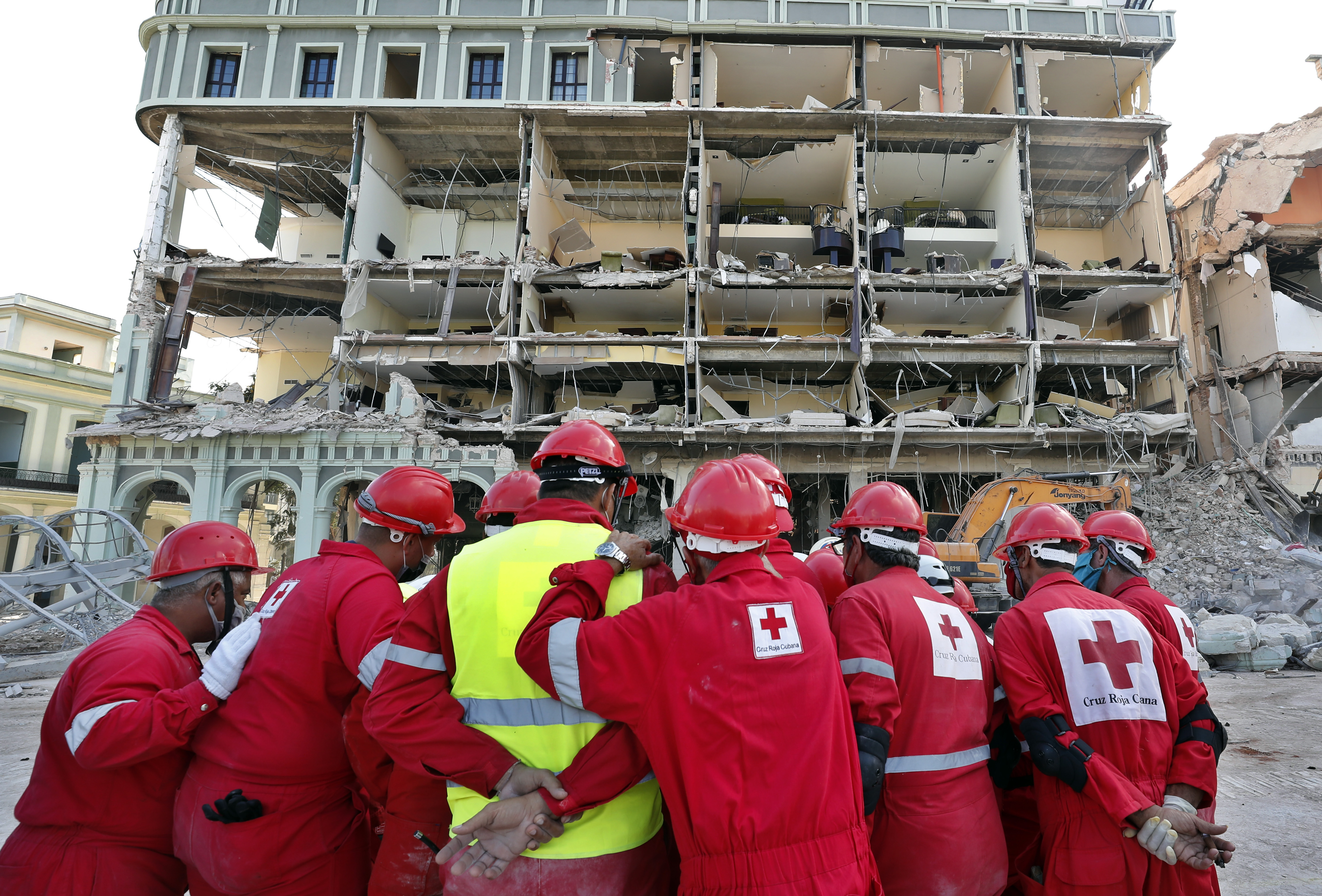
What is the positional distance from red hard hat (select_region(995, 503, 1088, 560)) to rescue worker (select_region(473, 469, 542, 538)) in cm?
248

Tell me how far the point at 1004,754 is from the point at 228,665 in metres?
2.98

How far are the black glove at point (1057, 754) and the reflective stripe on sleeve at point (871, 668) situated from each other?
683 millimetres

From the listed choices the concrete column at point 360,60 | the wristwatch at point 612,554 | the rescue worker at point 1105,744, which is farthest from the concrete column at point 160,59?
the rescue worker at point 1105,744

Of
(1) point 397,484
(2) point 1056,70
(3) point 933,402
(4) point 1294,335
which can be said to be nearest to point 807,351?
(3) point 933,402

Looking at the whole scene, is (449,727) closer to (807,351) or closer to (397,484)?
(397,484)

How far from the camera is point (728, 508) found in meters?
2.04

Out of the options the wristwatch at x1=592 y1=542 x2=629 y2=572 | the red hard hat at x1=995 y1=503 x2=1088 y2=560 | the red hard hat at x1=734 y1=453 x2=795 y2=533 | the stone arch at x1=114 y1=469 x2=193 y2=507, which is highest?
the stone arch at x1=114 y1=469 x2=193 y2=507

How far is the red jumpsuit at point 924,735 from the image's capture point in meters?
2.25

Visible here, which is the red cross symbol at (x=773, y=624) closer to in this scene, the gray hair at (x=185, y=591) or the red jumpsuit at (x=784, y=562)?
the red jumpsuit at (x=784, y=562)

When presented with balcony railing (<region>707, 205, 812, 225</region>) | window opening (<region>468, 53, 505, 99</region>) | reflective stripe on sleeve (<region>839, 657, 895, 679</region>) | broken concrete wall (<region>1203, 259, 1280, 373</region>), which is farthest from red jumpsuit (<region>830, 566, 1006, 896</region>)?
broken concrete wall (<region>1203, 259, 1280, 373</region>)

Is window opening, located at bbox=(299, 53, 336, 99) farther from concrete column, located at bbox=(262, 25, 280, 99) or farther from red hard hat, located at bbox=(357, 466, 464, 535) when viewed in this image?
red hard hat, located at bbox=(357, 466, 464, 535)

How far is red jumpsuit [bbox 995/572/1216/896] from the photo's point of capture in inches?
93.3

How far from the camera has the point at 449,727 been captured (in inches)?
76.0

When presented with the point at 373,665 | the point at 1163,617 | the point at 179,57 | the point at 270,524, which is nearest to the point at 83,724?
the point at 373,665
